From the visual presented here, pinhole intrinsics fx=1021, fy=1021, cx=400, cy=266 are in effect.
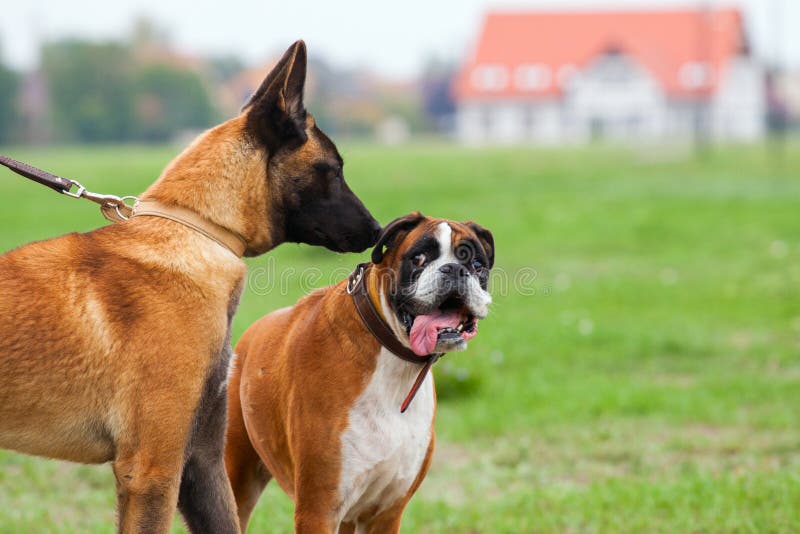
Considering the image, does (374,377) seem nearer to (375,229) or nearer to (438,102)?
(375,229)

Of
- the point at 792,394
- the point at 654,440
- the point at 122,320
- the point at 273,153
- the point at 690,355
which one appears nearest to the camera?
the point at 122,320

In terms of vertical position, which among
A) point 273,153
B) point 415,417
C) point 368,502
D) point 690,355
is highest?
point 273,153

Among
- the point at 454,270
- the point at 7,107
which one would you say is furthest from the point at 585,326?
the point at 7,107

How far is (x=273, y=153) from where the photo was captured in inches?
155

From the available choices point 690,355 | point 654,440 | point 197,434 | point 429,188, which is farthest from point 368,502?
point 429,188

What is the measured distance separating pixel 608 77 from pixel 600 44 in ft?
10.9

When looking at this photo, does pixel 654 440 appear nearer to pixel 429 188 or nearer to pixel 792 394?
pixel 792 394

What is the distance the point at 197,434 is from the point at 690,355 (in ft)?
22.6

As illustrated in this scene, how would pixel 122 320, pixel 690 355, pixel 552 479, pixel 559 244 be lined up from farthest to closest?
pixel 559 244 → pixel 690 355 → pixel 552 479 → pixel 122 320

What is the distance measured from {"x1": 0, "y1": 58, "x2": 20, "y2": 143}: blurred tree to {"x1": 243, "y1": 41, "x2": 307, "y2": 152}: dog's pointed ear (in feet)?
166

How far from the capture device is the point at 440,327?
3922 millimetres

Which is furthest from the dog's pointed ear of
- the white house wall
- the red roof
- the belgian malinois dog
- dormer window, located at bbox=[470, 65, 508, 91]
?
the white house wall

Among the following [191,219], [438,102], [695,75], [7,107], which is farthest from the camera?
[438,102]

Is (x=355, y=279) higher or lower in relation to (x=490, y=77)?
lower
